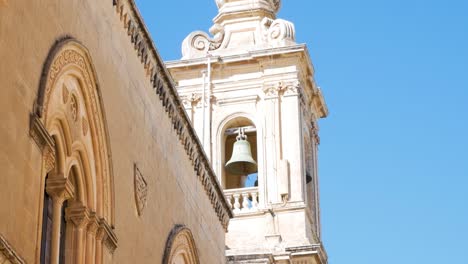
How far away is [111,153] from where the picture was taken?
1496 cm

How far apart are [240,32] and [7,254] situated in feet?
80.2

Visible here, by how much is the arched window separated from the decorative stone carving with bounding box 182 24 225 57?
19.7 meters

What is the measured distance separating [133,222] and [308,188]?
61.7 ft

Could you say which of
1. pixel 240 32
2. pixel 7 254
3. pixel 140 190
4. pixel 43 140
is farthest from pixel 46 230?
pixel 240 32

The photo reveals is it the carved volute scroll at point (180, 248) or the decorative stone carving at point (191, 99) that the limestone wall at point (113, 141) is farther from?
the decorative stone carving at point (191, 99)

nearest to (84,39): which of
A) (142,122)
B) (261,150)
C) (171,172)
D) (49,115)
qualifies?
(49,115)

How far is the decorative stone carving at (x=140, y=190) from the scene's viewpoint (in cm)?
1627

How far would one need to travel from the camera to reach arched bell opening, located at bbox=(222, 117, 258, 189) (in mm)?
32116

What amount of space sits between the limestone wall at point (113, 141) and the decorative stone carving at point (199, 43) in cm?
1240

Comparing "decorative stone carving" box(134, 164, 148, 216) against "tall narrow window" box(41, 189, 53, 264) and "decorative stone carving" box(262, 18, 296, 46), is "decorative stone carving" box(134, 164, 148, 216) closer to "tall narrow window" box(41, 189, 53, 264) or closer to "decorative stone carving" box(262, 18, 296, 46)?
"tall narrow window" box(41, 189, 53, 264)

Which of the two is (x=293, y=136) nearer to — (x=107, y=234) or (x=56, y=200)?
(x=107, y=234)

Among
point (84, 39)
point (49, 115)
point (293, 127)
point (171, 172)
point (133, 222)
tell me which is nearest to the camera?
point (49, 115)

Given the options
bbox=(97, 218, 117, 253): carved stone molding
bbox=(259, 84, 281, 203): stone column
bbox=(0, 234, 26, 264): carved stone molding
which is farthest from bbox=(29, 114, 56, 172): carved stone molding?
bbox=(259, 84, 281, 203): stone column

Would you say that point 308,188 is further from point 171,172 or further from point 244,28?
point 171,172
